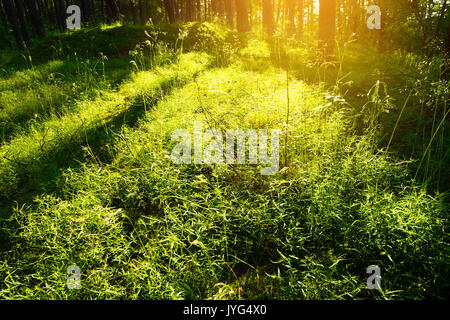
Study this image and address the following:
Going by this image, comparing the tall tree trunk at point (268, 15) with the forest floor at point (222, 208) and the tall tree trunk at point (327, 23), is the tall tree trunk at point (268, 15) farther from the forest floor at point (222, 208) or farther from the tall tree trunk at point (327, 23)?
the forest floor at point (222, 208)

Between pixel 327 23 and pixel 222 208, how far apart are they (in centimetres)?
665

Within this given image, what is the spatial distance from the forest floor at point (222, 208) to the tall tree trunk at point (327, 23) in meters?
3.10

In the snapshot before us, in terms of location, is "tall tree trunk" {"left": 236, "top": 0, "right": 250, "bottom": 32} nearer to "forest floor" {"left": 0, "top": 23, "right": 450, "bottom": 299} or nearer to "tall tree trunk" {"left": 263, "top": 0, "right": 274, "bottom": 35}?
"tall tree trunk" {"left": 263, "top": 0, "right": 274, "bottom": 35}

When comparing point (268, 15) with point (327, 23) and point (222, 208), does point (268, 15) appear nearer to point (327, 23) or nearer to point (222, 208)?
point (327, 23)

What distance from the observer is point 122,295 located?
5.50 feet

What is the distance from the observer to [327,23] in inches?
261

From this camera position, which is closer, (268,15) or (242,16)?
(242,16)

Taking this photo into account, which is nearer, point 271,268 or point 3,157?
point 271,268

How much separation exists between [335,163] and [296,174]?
1.56ft

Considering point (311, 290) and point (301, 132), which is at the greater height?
point (301, 132)

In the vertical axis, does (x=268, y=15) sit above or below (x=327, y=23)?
above

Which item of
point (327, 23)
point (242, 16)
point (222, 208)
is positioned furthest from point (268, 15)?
point (222, 208)
